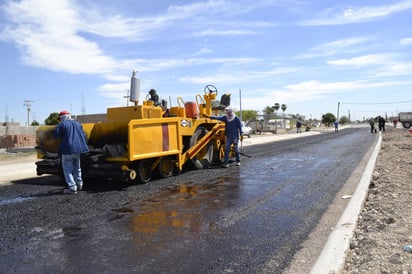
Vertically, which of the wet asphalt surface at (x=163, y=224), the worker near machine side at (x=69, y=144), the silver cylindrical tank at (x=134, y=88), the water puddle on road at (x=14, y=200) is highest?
the silver cylindrical tank at (x=134, y=88)

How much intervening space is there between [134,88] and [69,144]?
2236mm

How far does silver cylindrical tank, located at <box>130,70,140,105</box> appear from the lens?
9081 millimetres

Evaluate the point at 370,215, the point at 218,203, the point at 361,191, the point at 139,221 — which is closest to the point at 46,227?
the point at 139,221

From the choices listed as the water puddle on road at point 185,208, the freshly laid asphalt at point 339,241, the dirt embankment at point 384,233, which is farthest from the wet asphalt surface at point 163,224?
the dirt embankment at point 384,233

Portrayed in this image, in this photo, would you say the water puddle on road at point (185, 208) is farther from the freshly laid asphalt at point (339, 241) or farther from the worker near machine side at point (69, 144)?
the worker near machine side at point (69, 144)

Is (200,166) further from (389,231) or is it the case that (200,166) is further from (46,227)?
(389,231)

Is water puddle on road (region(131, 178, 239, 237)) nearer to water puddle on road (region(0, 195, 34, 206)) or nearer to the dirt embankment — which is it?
the dirt embankment

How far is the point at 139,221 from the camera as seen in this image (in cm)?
550

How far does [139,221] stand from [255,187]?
3214mm

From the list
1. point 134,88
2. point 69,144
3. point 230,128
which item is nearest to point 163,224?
point 69,144

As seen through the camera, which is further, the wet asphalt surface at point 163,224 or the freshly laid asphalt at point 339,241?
the wet asphalt surface at point 163,224

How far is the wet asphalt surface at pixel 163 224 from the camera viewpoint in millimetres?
3938

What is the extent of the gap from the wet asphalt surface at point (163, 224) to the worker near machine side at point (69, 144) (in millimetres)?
466

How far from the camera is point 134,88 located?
9141 mm
